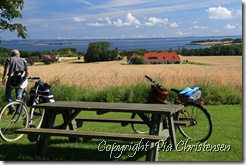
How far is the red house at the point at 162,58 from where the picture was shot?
43994 mm

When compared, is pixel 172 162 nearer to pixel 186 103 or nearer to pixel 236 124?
pixel 186 103

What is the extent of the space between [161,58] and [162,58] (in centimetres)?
13

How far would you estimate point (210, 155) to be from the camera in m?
5.00

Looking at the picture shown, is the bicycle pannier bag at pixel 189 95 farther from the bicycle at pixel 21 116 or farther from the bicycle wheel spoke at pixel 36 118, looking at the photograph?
the bicycle wheel spoke at pixel 36 118

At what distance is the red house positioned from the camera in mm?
43994

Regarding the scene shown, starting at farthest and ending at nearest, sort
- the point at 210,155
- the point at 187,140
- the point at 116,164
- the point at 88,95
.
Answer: the point at 88,95 < the point at 187,140 < the point at 210,155 < the point at 116,164

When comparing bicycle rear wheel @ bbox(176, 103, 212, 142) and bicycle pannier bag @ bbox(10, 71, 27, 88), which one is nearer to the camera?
bicycle rear wheel @ bbox(176, 103, 212, 142)

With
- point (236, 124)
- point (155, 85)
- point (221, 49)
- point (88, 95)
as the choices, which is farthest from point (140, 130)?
point (221, 49)

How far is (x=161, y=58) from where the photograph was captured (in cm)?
4478

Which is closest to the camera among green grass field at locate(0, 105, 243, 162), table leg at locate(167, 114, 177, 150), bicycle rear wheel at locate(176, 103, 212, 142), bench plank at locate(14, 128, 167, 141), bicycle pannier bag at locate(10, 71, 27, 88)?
bench plank at locate(14, 128, 167, 141)

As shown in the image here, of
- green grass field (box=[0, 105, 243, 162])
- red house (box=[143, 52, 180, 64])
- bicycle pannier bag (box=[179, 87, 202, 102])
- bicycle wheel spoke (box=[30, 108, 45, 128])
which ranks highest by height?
bicycle pannier bag (box=[179, 87, 202, 102])

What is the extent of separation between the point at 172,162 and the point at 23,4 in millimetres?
9229

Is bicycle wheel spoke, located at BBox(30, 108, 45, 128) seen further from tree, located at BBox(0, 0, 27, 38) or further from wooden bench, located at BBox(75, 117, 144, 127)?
Answer: tree, located at BBox(0, 0, 27, 38)

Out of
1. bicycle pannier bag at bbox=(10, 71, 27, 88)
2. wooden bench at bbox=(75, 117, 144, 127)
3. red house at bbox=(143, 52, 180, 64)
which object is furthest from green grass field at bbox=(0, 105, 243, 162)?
red house at bbox=(143, 52, 180, 64)
